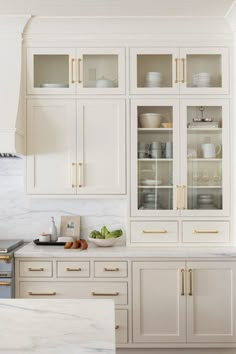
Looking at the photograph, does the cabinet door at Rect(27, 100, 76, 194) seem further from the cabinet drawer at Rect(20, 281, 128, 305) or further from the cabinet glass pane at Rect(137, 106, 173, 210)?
the cabinet drawer at Rect(20, 281, 128, 305)

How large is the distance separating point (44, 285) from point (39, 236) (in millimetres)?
503

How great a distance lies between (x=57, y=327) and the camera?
1.42m

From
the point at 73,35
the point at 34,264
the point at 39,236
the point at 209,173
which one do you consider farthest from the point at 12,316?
the point at 73,35

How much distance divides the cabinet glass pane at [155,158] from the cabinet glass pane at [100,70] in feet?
1.12

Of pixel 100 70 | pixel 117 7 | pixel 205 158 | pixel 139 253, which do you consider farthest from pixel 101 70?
pixel 139 253

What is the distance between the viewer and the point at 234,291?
304cm

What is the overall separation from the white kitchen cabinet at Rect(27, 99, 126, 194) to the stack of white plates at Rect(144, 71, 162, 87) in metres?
0.27

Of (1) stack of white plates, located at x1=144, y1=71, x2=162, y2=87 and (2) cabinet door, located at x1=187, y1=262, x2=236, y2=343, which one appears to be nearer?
(2) cabinet door, located at x1=187, y1=262, x2=236, y2=343

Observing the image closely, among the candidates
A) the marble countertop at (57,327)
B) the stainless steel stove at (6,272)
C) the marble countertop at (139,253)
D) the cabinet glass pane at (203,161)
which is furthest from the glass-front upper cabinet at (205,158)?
the marble countertop at (57,327)

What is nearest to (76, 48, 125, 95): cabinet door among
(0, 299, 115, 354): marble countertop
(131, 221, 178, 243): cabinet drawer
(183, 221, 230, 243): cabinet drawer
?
(131, 221, 178, 243): cabinet drawer

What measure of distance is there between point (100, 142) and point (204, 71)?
3.36ft

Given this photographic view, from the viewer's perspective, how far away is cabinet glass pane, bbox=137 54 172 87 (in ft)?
10.8

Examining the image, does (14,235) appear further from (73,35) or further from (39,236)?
(73,35)

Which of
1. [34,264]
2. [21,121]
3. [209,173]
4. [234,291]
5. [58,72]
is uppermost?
[58,72]
